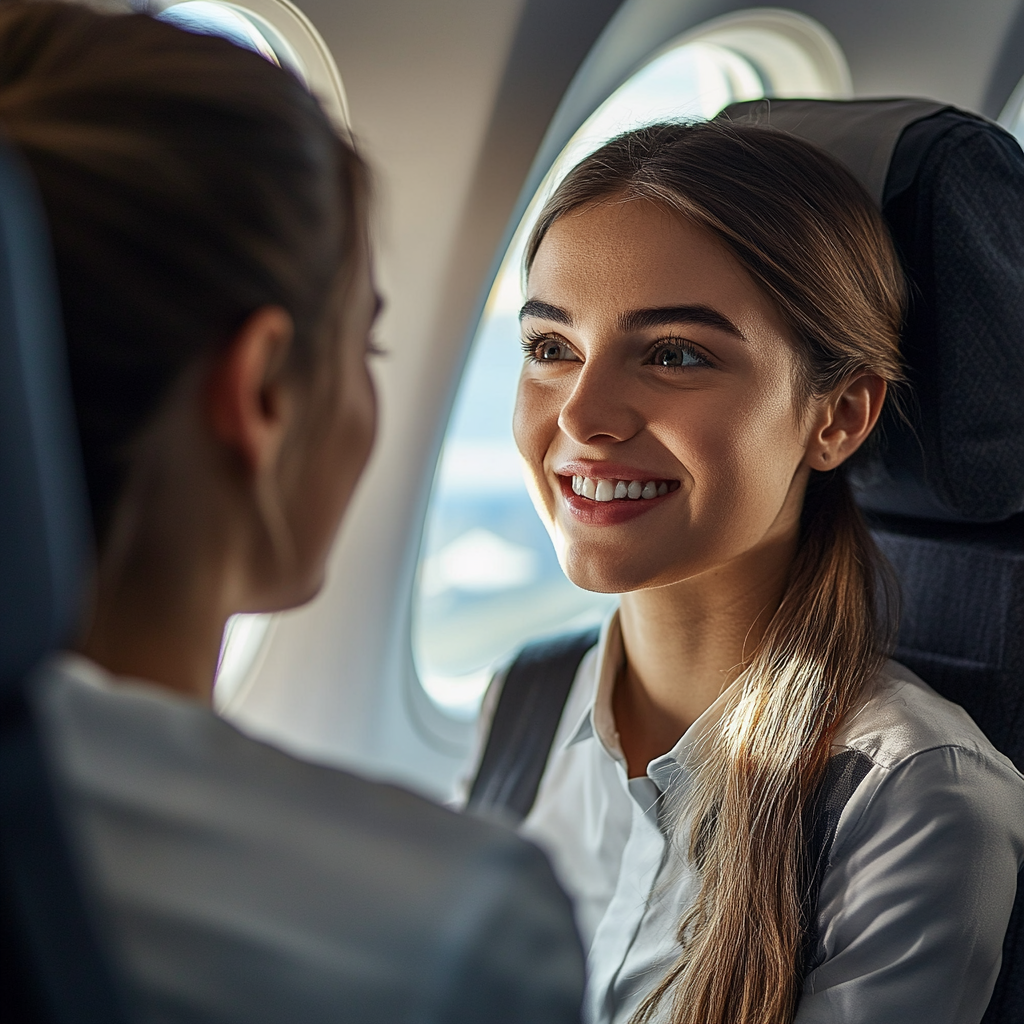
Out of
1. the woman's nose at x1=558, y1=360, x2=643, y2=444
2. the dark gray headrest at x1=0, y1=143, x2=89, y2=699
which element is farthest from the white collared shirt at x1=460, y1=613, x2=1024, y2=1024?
the dark gray headrest at x1=0, y1=143, x2=89, y2=699

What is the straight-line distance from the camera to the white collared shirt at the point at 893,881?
1068 mm

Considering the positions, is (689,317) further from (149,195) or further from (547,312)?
(149,195)

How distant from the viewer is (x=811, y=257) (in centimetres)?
120

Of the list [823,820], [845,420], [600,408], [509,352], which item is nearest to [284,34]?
[600,408]

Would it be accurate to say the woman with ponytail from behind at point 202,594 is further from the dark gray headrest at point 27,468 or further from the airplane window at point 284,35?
the airplane window at point 284,35

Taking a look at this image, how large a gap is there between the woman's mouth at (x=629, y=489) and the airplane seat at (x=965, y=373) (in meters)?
0.32

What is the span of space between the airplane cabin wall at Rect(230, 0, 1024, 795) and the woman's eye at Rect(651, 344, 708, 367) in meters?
0.57

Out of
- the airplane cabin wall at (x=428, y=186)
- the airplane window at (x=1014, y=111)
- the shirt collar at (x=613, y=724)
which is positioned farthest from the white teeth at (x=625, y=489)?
the airplane window at (x=1014, y=111)

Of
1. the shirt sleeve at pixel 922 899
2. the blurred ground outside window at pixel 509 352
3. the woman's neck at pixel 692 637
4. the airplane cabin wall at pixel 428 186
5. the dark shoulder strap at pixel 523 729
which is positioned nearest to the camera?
the shirt sleeve at pixel 922 899

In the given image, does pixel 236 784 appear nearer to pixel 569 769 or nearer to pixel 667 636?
pixel 667 636

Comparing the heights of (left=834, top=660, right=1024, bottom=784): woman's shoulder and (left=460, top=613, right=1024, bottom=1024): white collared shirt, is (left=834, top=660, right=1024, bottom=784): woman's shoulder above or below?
above

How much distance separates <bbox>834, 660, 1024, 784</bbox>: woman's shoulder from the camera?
1134 mm

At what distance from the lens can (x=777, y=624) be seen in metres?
1.29

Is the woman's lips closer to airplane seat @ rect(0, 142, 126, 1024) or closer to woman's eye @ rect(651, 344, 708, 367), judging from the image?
woman's eye @ rect(651, 344, 708, 367)
